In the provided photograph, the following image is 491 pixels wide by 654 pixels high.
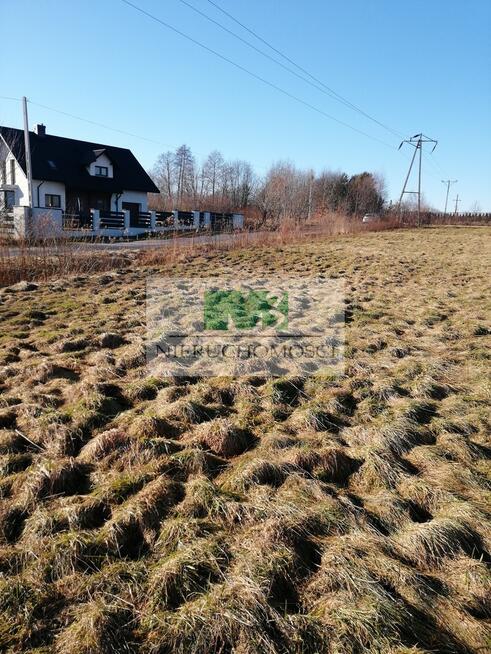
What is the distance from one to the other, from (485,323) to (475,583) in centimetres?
527

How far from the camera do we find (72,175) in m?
29.3

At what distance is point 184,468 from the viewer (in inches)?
116

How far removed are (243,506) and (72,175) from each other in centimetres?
3133

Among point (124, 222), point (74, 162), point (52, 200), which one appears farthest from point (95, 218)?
point (74, 162)

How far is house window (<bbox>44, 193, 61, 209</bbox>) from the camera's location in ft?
92.3

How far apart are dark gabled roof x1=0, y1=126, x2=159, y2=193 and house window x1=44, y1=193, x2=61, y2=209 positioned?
109cm

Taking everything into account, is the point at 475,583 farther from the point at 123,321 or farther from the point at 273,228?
the point at 273,228

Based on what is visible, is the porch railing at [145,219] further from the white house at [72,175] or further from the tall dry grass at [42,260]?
the tall dry grass at [42,260]

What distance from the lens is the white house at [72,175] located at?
27688 mm

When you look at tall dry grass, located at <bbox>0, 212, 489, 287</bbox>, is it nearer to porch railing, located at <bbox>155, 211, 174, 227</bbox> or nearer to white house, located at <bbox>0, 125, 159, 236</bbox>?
porch railing, located at <bbox>155, 211, 174, 227</bbox>

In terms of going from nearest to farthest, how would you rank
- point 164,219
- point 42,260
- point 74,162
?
point 42,260, point 164,219, point 74,162

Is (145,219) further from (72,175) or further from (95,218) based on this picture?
(72,175)

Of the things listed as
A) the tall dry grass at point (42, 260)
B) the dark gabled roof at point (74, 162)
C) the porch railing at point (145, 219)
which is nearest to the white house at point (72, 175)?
the dark gabled roof at point (74, 162)

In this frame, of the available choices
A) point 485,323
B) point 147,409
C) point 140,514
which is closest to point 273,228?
point 485,323
